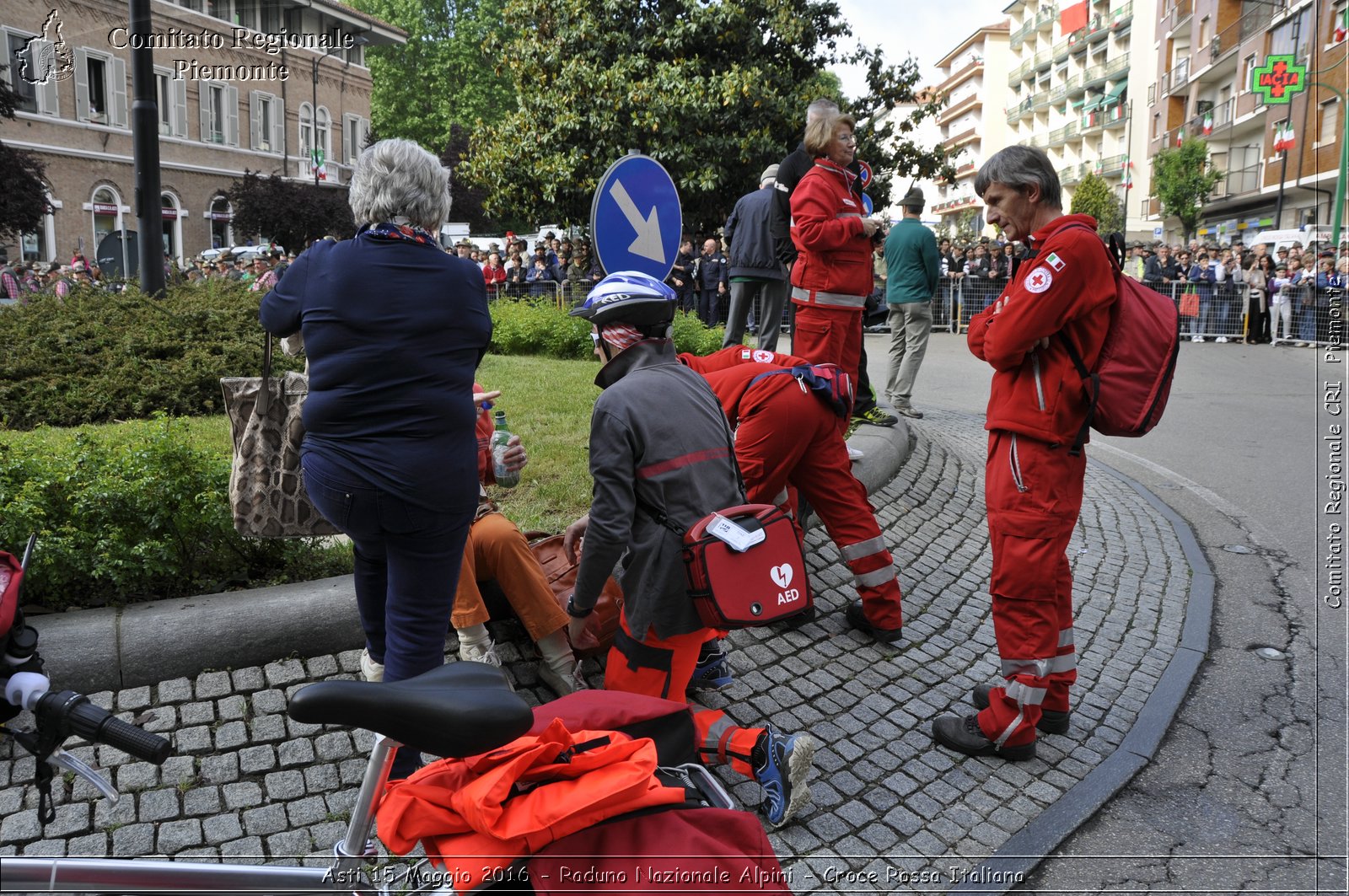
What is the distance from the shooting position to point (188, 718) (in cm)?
375

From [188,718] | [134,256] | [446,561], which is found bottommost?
[188,718]

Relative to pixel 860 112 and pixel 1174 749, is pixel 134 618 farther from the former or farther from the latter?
pixel 860 112

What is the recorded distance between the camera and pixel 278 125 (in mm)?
46531

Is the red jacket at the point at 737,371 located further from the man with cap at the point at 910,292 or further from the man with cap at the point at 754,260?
the man with cap at the point at 910,292

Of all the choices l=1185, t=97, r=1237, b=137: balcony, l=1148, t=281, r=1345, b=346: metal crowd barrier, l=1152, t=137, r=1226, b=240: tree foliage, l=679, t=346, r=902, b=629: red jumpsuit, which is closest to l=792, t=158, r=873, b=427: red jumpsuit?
l=679, t=346, r=902, b=629: red jumpsuit

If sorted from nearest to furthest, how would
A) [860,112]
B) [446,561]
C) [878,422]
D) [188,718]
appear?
1. [446,561]
2. [188,718]
3. [878,422]
4. [860,112]

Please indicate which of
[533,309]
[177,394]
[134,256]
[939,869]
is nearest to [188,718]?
[939,869]

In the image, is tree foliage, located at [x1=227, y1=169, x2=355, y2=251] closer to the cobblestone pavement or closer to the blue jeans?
the cobblestone pavement

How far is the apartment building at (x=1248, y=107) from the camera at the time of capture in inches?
1374

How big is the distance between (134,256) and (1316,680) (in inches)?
1500

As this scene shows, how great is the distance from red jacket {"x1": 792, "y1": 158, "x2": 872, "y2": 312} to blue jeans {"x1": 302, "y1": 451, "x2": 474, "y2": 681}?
12.5 feet

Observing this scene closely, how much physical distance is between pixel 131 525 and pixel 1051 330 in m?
3.81

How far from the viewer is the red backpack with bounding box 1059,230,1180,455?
12.6 feet

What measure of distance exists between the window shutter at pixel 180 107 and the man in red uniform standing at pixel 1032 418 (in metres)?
43.3
